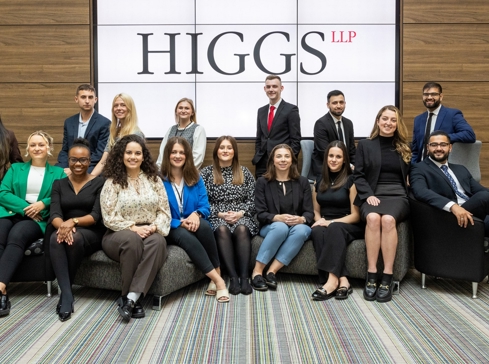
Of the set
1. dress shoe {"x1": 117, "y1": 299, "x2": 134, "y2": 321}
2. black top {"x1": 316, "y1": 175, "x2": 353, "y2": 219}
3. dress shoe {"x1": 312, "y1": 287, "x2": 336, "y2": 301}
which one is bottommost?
dress shoe {"x1": 312, "y1": 287, "x2": 336, "y2": 301}

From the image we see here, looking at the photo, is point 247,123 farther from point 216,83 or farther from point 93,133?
point 93,133

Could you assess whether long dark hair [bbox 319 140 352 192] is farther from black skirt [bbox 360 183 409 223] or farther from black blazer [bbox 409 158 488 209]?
black blazer [bbox 409 158 488 209]

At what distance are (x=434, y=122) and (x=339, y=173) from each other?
117 cm

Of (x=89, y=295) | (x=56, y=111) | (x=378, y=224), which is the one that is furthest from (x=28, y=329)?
(x=56, y=111)

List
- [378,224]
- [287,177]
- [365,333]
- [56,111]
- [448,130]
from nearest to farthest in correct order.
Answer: [365,333] < [378,224] < [287,177] < [448,130] < [56,111]

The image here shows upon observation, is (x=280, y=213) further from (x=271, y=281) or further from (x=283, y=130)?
(x=283, y=130)

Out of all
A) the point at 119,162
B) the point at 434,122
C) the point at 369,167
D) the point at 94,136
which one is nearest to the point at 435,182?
the point at 369,167

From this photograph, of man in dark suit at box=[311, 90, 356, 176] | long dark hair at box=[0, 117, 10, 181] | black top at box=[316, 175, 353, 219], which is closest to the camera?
long dark hair at box=[0, 117, 10, 181]

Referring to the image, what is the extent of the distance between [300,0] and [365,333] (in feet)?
12.5

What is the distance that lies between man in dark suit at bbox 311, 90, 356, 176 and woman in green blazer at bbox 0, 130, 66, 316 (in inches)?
88.7

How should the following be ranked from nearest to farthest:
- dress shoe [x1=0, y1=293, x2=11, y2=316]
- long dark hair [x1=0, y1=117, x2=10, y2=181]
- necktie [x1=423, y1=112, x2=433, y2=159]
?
dress shoe [x1=0, y1=293, x2=11, y2=316], long dark hair [x1=0, y1=117, x2=10, y2=181], necktie [x1=423, y1=112, x2=433, y2=159]

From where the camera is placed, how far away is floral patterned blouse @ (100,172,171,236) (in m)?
3.35

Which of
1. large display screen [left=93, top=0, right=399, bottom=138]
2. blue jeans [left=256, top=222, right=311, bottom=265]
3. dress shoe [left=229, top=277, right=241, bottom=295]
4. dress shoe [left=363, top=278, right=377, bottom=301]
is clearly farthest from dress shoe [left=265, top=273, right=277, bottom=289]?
large display screen [left=93, top=0, right=399, bottom=138]

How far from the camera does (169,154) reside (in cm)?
376
